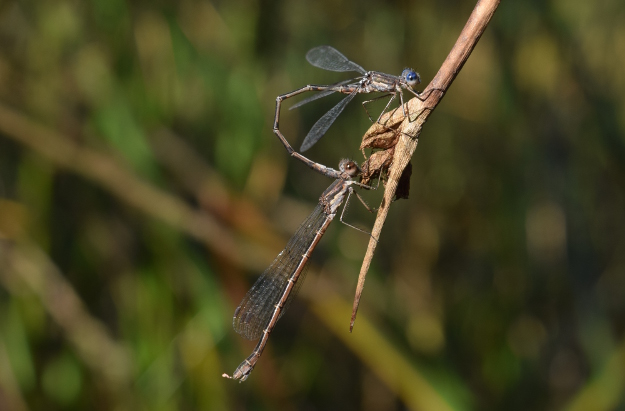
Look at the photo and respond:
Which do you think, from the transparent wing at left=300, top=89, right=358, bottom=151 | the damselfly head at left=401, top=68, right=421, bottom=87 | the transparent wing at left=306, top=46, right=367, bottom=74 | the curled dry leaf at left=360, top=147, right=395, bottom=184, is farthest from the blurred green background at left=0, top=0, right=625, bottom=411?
the curled dry leaf at left=360, top=147, right=395, bottom=184

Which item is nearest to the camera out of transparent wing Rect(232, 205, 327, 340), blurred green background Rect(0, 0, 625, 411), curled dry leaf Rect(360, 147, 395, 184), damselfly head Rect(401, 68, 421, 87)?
curled dry leaf Rect(360, 147, 395, 184)

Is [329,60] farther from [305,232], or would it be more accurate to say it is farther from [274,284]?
[274,284]

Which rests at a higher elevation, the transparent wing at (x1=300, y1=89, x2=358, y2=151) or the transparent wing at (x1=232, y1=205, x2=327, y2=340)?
the transparent wing at (x1=300, y1=89, x2=358, y2=151)

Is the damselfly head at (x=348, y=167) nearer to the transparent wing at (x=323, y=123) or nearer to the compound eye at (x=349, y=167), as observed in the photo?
the compound eye at (x=349, y=167)

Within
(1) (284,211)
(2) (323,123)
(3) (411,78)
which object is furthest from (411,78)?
(1) (284,211)

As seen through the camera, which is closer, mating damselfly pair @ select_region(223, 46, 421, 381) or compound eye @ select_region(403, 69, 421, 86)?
compound eye @ select_region(403, 69, 421, 86)

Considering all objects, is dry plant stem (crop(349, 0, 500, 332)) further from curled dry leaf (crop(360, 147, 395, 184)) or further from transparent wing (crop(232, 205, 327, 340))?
transparent wing (crop(232, 205, 327, 340))
